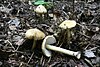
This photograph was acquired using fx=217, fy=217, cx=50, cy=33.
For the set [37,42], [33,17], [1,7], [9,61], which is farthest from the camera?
[1,7]

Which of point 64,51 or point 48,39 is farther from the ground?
point 48,39

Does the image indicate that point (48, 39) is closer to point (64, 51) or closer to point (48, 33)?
point (64, 51)

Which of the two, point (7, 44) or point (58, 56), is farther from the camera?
point (7, 44)

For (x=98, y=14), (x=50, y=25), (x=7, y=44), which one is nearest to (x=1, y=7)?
(x=50, y=25)

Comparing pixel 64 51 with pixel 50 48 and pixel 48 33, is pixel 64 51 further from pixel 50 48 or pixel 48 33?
pixel 48 33

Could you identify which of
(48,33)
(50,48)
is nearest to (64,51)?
(50,48)

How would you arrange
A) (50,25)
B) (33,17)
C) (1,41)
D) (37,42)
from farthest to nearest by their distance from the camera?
(33,17) → (50,25) → (1,41) → (37,42)

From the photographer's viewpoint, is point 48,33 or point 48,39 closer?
point 48,39

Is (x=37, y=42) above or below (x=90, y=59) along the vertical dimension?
above

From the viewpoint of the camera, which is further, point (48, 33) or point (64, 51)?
point (48, 33)

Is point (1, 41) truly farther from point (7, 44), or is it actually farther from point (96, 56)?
point (96, 56)

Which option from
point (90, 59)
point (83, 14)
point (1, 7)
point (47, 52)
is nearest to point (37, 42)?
point (47, 52)
